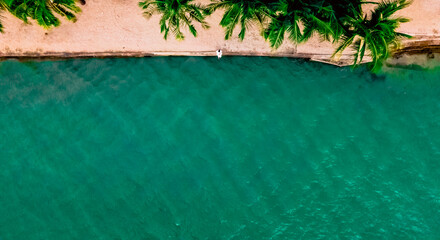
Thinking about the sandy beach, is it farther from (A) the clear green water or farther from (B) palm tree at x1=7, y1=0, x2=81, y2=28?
(B) palm tree at x1=7, y1=0, x2=81, y2=28

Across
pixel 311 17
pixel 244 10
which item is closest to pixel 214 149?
pixel 244 10

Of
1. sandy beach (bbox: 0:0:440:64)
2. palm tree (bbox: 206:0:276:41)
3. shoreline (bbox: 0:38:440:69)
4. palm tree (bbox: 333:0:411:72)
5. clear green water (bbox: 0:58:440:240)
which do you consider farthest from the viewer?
clear green water (bbox: 0:58:440:240)

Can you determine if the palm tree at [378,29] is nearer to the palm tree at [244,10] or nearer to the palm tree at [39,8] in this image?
the palm tree at [244,10]

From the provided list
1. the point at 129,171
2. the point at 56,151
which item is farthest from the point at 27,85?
the point at 129,171

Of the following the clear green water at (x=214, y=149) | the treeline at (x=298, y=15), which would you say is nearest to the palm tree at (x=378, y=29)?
the treeline at (x=298, y=15)

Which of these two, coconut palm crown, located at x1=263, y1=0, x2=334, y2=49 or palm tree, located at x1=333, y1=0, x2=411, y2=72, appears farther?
palm tree, located at x1=333, y1=0, x2=411, y2=72

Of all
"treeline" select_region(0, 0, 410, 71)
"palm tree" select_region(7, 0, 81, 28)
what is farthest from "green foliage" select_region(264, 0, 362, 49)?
"palm tree" select_region(7, 0, 81, 28)

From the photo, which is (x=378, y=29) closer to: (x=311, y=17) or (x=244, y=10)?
(x=311, y=17)
